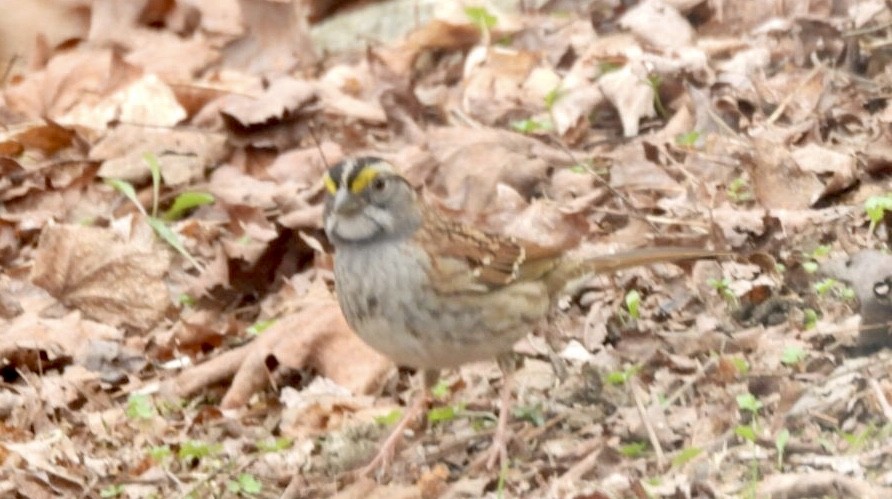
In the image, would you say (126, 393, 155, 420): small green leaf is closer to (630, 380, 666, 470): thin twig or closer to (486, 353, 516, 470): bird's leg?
(486, 353, 516, 470): bird's leg

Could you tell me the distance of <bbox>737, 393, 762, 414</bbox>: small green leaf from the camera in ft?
14.5

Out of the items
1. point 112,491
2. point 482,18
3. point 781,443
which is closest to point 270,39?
point 482,18

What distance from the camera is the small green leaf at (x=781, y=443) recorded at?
4.09 metres

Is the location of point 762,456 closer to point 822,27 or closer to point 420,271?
point 420,271

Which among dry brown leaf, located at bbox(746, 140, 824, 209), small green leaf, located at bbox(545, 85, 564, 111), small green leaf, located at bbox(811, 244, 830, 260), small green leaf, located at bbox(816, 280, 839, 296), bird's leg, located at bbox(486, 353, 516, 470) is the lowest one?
small green leaf, located at bbox(545, 85, 564, 111)

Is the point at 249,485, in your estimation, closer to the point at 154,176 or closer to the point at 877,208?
the point at 877,208

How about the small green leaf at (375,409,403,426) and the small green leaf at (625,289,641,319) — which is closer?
the small green leaf at (375,409,403,426)

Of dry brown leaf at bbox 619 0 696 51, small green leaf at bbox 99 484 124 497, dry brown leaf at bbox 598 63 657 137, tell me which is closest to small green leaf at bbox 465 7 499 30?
dry brown leaf at bbox 619 0 696 51

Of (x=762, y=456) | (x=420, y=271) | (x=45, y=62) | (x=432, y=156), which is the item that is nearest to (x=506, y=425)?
(x=420, y=271)

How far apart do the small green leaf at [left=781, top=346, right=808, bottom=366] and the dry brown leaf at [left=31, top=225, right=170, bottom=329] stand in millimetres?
2463

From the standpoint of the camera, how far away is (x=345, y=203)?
15.4 ft

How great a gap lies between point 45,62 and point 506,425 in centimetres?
473

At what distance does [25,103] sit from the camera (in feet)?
25.8

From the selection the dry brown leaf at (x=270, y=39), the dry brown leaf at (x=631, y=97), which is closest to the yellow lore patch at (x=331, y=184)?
the dry brown leaf at (x=631, y=97)
